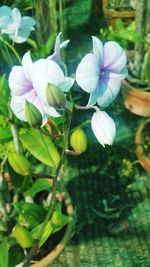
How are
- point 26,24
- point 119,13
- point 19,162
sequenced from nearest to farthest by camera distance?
point 19,162, point 26,24, point 119,13

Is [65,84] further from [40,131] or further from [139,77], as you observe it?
[139,77]

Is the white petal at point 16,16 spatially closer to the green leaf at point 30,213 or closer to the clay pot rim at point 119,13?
the green leaf at point 30,213

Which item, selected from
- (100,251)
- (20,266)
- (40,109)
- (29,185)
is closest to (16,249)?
(20,266)

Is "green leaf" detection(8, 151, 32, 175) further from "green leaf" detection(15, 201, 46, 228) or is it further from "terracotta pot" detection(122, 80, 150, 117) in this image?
"terracotta pot" detection(122, 80, 150, 117)

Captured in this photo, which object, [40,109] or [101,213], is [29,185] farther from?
[40,109]

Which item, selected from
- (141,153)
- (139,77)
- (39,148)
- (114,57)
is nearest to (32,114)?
(114,57)

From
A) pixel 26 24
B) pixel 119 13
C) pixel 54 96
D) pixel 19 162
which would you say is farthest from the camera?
pixel 119 13

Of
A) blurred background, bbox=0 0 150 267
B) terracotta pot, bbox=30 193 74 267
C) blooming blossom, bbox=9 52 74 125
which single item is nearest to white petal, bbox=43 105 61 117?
blooming blossom, bbox=9 52 74 125
